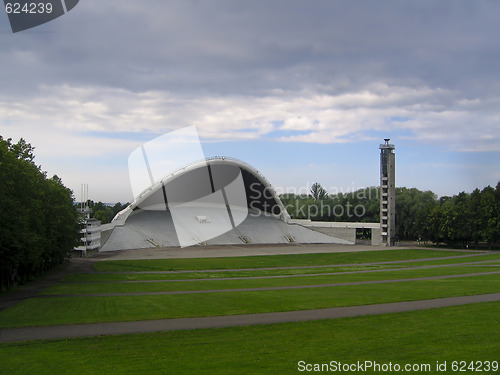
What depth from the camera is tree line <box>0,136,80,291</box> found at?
73.8 ft

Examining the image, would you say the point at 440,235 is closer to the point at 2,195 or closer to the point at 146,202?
the point at 146,202

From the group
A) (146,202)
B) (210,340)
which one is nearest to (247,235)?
(146,202)

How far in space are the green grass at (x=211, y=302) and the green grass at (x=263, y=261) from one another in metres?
14.7

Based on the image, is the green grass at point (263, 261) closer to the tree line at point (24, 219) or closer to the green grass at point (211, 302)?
the tree line at point (24, 219)

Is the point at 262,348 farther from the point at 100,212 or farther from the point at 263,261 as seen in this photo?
the point at 100,212

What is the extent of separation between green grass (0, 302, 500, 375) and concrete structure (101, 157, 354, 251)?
41783mm

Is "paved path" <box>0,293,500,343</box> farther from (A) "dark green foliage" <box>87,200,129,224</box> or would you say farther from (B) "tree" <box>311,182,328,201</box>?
(B) "tree" <box>311,182,328,201</box>

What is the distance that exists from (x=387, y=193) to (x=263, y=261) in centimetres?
3140

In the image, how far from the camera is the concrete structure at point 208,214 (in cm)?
5881

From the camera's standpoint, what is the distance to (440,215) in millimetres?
64562

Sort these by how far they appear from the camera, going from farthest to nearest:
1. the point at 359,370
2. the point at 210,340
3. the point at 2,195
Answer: the point at 2,195, the point at 210,340, the point at 359,370

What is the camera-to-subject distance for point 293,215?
356 ft

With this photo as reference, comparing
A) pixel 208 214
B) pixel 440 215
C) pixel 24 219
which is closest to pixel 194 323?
pixel 24 219

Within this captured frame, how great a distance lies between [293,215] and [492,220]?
52.7m
